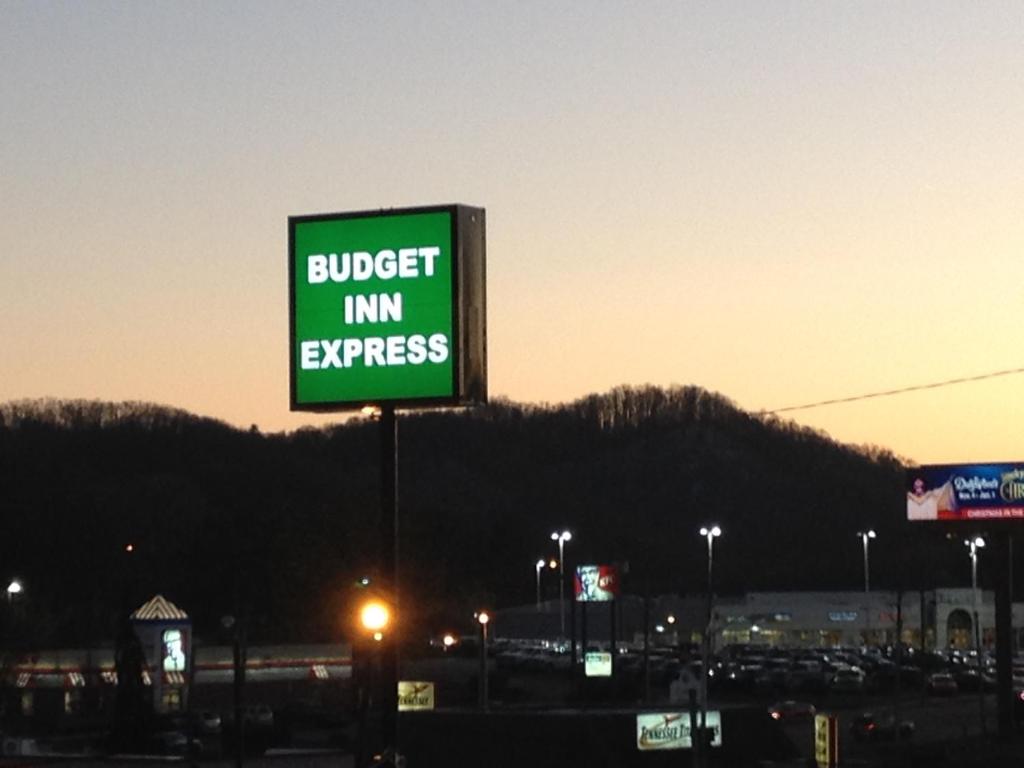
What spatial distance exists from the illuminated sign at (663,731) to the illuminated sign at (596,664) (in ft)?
105

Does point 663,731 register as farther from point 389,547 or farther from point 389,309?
point 389,309

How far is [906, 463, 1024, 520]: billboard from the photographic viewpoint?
228ft

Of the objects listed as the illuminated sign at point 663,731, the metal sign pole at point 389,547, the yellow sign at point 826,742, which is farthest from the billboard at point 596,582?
the metal sign pole at point 389,547

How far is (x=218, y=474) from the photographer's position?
177250mm

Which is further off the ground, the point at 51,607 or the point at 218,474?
the point at 218,474

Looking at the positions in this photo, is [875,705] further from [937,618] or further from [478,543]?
[478,543]

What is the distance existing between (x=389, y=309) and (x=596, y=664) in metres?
52.2

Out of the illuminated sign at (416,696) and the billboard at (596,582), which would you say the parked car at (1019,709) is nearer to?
the illuminated sign at (416,696)

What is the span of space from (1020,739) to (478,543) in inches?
3786

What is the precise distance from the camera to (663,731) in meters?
41.4

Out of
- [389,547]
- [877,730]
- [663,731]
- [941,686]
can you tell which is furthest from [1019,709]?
[389,547]

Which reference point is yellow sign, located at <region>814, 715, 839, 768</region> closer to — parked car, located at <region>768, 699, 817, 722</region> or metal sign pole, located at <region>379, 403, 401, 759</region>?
metal sign pole, located at <region>379, 403, 401, 759</region>

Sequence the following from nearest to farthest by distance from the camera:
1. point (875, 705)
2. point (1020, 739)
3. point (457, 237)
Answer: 1. point (457, 237)
2. point (1020, 739)
3. point (875, 705)

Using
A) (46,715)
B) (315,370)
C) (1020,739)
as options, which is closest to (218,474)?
(46,715)
